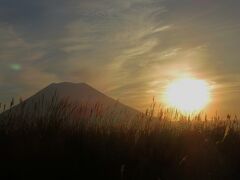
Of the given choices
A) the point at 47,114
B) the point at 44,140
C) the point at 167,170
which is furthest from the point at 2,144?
the point at 167,170

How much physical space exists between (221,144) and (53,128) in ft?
11.6

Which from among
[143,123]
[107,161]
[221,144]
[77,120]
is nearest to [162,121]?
[143,123]

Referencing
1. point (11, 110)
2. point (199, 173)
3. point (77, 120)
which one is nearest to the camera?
point (199, 173)

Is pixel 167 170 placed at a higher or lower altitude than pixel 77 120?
lower

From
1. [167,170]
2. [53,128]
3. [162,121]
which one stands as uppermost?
[162,121]

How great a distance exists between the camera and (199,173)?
7.79 m

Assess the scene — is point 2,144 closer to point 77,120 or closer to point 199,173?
point 77,120

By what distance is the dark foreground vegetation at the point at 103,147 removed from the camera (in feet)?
21.9

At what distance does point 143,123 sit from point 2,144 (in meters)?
4.08

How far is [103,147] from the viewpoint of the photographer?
299 inches

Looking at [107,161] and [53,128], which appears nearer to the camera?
[107,161]

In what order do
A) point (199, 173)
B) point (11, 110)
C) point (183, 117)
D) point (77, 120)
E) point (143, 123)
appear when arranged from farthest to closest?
1. point (183, 117)
2. point (143, 123)
3. point (77, 120)
4. point (11, 110)
5. point (199, 173)

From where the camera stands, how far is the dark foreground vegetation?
21.9 feet

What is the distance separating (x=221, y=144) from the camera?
9789 millimetres
